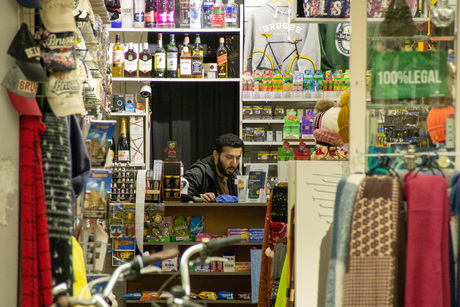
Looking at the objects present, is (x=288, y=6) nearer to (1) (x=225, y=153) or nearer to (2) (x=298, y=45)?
(2) (x=298, y=45)

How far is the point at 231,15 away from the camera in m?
6.95

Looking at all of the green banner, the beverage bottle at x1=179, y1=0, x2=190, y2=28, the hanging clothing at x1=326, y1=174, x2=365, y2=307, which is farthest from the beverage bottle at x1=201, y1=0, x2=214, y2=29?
the hanging clothing at x1=326, y1=174, x2=365, y2=307

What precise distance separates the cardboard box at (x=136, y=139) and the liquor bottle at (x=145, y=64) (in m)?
0.53

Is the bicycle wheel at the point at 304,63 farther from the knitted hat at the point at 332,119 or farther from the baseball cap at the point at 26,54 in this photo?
the baseball cap at the point at 26,54

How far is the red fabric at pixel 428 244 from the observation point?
6.01 feet

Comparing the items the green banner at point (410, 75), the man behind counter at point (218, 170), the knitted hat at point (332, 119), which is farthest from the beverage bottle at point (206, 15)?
the green banner at point (410, 75)

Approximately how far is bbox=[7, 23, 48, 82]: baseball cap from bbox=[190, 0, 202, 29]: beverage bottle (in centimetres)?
479

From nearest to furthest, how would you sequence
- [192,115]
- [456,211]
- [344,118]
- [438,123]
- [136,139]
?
[456,211] < [438,123] < [344,118] < [136,139] < [192,115]

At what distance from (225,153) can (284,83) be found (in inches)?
55.9

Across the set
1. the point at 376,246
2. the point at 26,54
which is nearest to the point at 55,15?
the point at 26,54

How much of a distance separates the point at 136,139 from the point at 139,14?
58.8 inches

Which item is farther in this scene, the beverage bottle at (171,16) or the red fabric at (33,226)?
the beverage bottle at (171,16)

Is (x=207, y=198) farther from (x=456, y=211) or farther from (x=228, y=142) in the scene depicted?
(x=456, y=211)

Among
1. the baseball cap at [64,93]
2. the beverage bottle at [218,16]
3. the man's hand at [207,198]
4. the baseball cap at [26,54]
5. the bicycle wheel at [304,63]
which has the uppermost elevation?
the beverage bottle at [218,16]
